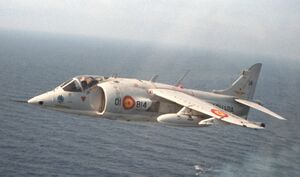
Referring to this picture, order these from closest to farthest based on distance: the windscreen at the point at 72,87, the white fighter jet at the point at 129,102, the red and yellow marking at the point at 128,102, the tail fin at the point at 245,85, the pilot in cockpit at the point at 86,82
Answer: the white fighter jet at the point at 129,102, the windscreen at the point at 72,87, the pilot in cockpit at the point at 86,82, the red and yellow marking at the point at 128,102, the tail fin at the point at 245,85

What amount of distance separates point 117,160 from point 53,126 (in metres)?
20.3

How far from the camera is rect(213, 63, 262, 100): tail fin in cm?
4166

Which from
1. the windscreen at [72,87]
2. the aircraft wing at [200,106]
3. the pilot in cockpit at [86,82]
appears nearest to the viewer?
the aircraft wing at [200,106]

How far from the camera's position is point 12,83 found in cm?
12469

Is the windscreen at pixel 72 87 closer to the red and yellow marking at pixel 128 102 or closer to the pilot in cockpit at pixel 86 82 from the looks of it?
the pilot in cockpit at pixel 86 82

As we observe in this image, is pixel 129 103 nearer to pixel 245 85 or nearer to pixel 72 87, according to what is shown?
pixel 72 87

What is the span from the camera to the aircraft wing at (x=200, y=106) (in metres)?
28.6

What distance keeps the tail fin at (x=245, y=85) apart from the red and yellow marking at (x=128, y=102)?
12.0m

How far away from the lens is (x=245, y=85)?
140 feet

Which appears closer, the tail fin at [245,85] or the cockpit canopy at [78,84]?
the cockpit canopy at [78,84]

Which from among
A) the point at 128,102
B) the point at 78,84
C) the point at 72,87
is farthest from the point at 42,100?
the point at 128,102

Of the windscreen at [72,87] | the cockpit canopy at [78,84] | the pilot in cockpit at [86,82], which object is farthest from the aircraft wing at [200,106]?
the windscreen at [72,87]

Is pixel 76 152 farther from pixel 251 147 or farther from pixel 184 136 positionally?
pixel 251 147

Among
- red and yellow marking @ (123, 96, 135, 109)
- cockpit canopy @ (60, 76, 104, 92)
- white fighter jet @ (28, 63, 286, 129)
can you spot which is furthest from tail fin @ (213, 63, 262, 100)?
cockpit canopy @ (60, 76, 104, 92)
